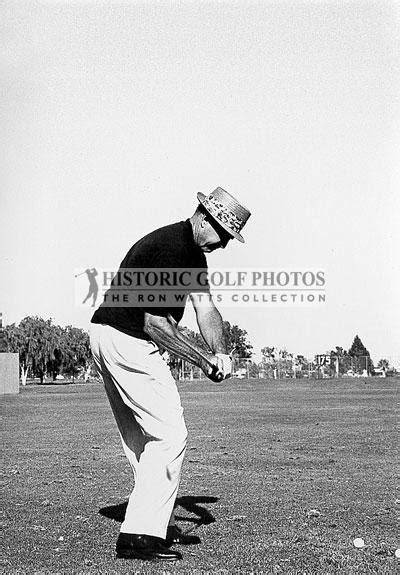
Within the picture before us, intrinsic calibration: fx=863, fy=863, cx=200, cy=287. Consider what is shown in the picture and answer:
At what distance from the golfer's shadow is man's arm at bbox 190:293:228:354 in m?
1.40

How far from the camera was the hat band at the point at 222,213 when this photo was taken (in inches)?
208

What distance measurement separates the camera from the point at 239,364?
282ft

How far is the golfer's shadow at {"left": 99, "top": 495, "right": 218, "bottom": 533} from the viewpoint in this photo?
6496mm

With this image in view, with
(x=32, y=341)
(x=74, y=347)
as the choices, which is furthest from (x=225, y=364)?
(x=74, y=347)

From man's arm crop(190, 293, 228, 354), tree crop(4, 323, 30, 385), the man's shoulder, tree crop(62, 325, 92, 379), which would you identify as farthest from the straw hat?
tree crop(62, 325, 92, 379)

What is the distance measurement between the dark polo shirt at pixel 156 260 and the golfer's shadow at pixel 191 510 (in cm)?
162

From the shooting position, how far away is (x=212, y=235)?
5434 millimetres

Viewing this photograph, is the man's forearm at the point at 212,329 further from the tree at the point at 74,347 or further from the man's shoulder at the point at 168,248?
the tree at the point at 74,347

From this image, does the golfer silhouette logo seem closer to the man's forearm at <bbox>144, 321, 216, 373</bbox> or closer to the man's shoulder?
the man's shoulder

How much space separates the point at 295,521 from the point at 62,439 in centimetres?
864

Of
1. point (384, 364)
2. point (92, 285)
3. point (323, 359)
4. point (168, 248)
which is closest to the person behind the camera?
point (168, 248)

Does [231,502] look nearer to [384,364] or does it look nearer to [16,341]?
[16,341]

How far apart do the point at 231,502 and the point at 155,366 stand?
249cm

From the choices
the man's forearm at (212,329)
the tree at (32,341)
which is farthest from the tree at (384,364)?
the man's forearm at (212,329)
